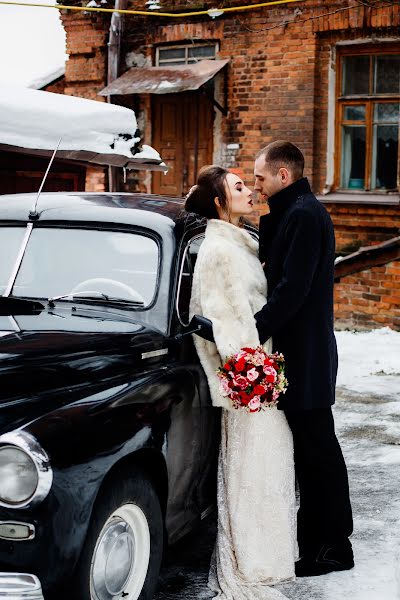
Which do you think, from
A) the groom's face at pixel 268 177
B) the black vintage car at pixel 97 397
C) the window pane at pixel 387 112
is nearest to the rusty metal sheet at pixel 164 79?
the window pane at pixel 387 112

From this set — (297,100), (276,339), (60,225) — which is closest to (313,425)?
(276,339)

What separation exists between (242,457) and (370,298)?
7.89 metres

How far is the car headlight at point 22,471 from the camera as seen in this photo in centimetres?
286

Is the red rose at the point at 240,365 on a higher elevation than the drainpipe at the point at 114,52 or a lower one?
lower

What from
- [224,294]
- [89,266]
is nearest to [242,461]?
[224,294]

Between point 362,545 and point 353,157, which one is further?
point 353,157

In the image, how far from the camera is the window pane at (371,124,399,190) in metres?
11.6

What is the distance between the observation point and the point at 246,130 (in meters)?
12.2

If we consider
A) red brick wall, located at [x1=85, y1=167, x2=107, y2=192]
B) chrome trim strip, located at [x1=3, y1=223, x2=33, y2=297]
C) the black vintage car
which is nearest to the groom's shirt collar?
the black vintage car

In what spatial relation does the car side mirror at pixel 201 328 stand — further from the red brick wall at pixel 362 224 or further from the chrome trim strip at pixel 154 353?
the red brick wall at pixel 362 224

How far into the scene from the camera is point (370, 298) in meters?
11.6

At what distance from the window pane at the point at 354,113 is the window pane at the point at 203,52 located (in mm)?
2078

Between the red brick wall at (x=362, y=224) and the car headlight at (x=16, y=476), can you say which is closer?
the car headlight at (x=16, y=476)

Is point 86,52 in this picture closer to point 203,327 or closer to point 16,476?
point 203,327
